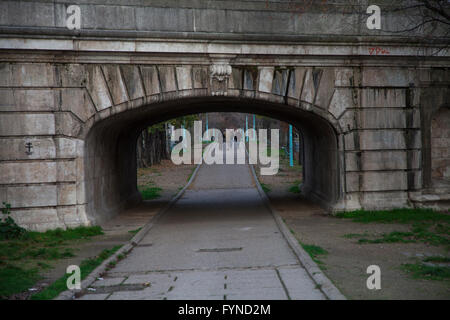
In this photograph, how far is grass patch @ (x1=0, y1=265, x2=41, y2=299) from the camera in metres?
7.33

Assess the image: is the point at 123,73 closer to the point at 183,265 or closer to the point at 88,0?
the point at 88,0

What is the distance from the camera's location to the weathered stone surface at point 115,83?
507 inches

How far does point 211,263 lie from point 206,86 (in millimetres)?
5616

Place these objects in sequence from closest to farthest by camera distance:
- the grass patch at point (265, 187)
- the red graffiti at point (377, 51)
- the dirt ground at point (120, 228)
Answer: the dirt ground at point (120, 228)
the red graffiti at point (377, 51)
the grass patch at point (265, 187)

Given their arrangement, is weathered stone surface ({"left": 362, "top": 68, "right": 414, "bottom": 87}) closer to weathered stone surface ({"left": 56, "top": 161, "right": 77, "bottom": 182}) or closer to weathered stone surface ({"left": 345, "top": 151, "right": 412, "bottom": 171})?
weathered stone surface ({"left": 345, "top": 151, "right": 412, "bottom": 171})

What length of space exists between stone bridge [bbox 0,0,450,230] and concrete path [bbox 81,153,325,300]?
252 centimetres

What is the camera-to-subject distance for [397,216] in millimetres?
13555

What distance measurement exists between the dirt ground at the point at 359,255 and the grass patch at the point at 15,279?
15.4 feet

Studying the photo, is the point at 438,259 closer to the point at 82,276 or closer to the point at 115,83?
the point at 82,276

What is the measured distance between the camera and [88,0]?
12.6m

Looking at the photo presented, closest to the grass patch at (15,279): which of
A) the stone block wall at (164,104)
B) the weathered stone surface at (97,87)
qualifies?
the stone block wall at (164,104)

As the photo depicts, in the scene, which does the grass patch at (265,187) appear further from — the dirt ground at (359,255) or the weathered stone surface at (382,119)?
the weathered stone surface at (382,119)

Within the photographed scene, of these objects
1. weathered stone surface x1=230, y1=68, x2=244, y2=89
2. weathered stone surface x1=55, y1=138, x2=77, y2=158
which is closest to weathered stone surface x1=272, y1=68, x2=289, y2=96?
weathered stone surface x1=230, y1=68, x2=244, y2=89

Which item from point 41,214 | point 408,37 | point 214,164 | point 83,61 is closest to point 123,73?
point 83,61
